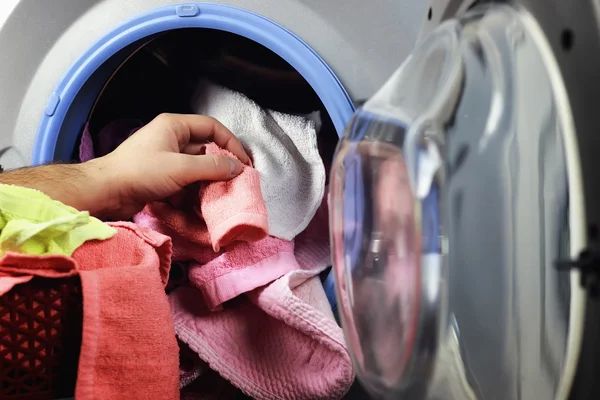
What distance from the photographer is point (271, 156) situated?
0.77 metres

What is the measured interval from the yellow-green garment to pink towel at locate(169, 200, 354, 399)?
0.65 feet

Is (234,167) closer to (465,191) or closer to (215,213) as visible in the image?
(215,213)

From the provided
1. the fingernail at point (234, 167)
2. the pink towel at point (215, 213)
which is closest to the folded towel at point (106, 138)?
the pink towel at point (215, 213)

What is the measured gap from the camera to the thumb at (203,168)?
2.17 feet

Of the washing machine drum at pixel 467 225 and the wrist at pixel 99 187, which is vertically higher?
the wrist at pixel 99 187

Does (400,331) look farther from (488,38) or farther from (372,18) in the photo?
(372,18)

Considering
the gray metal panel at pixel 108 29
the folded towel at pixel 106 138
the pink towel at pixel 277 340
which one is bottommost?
the pink towel at pixel 277 340

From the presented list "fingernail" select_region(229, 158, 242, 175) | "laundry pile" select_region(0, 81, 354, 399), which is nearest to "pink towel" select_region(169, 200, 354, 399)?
"laundry pile" select_region(0, 81, 354, 399)

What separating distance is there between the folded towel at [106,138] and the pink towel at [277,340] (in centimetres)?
23

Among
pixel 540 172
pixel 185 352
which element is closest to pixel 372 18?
pixel 540 172

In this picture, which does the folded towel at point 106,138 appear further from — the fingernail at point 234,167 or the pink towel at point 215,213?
the fingernail at point 234,167

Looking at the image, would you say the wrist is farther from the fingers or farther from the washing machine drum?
the washing machine drum

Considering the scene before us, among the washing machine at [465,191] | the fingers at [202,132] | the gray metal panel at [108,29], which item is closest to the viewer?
the washing machine at [465,191]

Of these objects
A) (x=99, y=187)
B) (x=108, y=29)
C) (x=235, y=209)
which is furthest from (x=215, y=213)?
(x=108, y=29)
